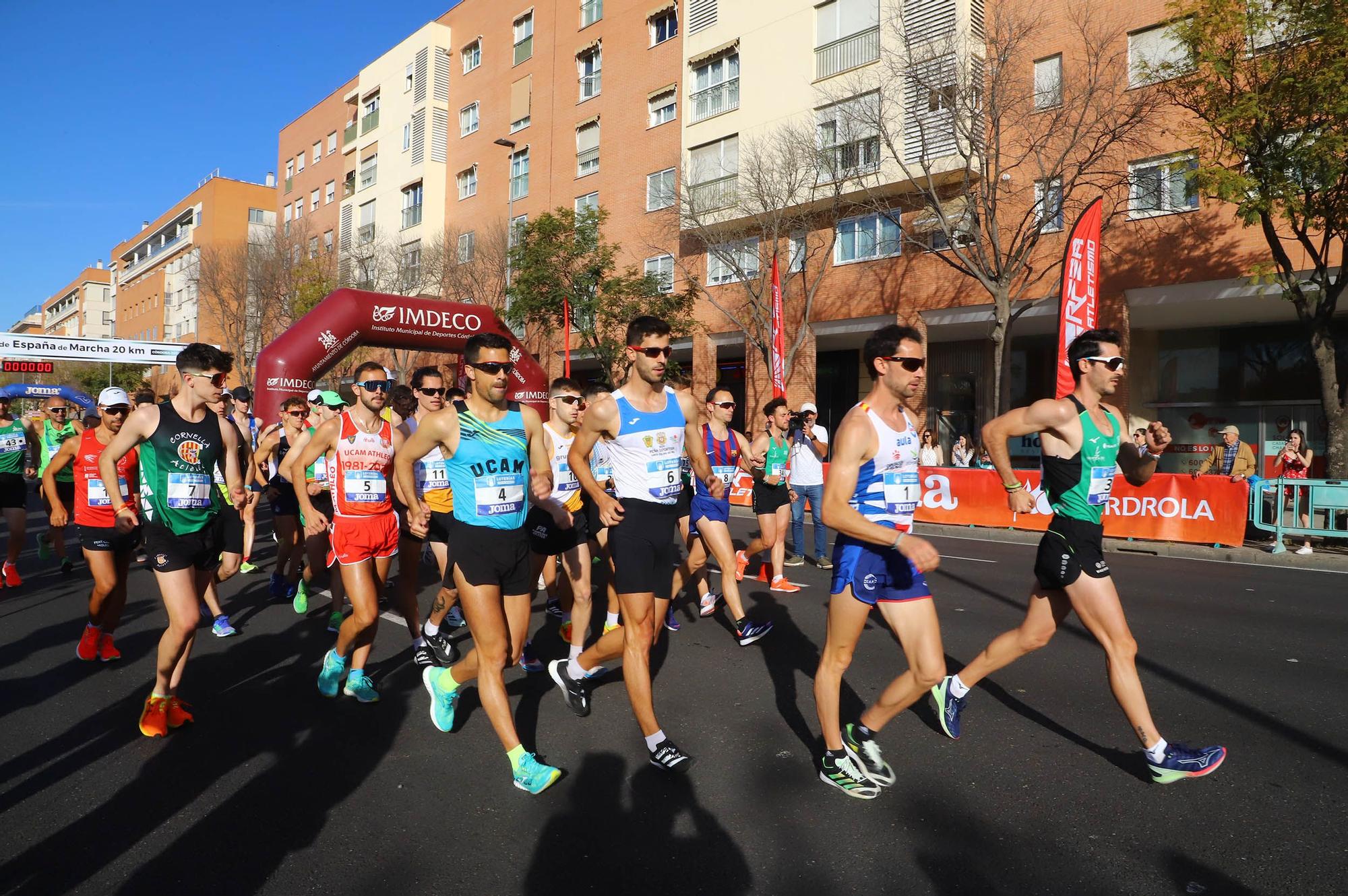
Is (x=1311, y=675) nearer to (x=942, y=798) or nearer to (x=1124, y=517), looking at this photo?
(x=942, y=798)

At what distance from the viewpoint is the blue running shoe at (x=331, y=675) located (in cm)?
512

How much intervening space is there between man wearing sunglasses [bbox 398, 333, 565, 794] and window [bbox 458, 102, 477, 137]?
35.1 metres

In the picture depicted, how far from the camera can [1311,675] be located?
5.53 metres

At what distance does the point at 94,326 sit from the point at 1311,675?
105913 mm

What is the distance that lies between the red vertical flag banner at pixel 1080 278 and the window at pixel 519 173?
78.1ft

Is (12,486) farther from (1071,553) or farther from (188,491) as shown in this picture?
(1071,553)

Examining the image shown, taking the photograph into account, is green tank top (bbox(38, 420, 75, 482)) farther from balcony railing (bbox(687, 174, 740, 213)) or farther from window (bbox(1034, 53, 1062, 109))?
window (bbox(1034, 53, 1062, 109))

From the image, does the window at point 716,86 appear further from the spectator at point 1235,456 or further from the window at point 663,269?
the spectator at point 1235,456

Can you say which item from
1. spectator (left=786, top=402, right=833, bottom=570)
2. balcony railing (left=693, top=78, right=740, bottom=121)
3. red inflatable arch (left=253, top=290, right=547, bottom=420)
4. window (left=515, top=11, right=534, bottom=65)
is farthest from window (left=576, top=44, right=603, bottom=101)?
spectator (left=786, top=402, right=833, bottom=570)

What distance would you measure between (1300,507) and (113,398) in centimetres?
1375

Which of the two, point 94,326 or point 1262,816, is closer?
point 1262,816

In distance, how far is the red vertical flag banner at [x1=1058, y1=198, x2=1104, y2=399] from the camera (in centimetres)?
1214

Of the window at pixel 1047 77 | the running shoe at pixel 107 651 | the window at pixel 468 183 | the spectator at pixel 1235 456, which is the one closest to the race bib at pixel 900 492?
the running shoe at pixel 107 651

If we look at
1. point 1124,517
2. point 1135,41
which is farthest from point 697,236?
point 1124,517
